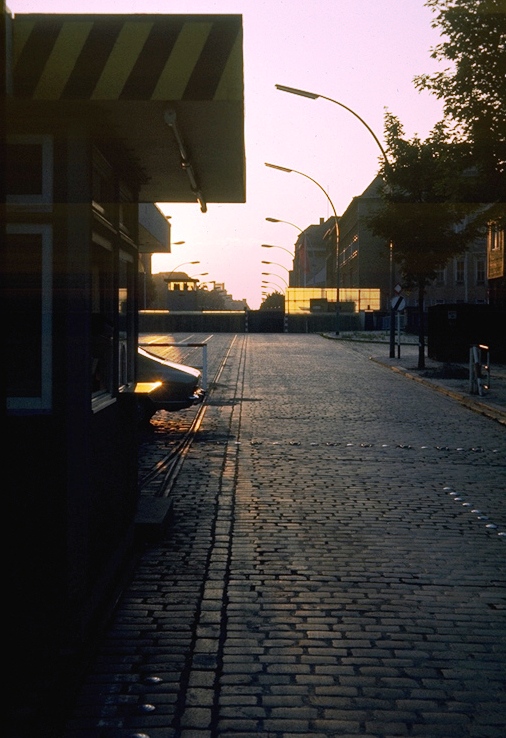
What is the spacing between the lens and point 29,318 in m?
4.43

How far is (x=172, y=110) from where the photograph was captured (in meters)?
4.36

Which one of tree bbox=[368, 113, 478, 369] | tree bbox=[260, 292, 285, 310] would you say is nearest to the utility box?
tree bbox=[368, 113, 478, 369]

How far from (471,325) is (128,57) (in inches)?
993

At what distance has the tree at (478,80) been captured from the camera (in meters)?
16.5

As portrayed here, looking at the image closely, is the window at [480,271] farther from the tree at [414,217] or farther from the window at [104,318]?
the window at [104,318]

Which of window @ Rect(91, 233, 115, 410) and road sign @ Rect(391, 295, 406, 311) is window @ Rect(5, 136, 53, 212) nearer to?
window @ Rect(91, 233, 115, 410)

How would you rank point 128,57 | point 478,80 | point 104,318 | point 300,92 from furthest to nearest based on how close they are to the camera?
point 300,92
point 478,80
point 104,318
point 128,57

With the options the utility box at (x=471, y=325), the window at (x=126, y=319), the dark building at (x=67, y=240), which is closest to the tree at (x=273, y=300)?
the utility box at (x=471, y=325)

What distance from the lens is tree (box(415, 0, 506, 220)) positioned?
16469mm

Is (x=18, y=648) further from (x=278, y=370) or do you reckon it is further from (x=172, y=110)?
(x=278, y=370)

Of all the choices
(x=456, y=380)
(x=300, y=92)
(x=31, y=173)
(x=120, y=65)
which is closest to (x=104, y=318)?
(x=31, y=173)

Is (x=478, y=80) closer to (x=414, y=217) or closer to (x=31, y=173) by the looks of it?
(x=414, y=217)

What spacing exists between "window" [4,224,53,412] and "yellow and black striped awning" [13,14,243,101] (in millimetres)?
676

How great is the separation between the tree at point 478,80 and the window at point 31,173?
1367 cm
